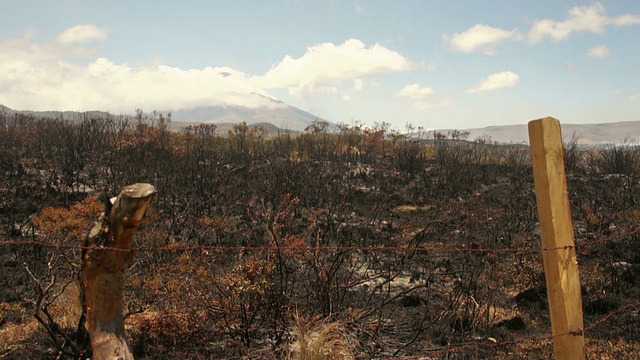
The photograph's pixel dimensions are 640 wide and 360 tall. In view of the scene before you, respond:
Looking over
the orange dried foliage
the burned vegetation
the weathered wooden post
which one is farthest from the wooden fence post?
the orange dried foliage

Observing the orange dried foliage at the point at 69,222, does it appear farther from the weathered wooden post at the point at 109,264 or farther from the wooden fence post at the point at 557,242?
the wooden fence post at the point at 557,242

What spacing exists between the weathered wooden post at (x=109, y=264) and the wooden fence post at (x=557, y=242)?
208 cm

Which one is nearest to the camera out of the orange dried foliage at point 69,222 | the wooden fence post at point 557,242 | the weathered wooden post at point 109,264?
the wooden fence post at point 557,242

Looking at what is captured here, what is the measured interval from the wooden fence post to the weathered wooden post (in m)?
2.08

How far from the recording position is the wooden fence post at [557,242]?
85.0 inches

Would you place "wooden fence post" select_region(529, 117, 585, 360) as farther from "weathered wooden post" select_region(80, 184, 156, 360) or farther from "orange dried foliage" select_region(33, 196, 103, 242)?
"orange dried foliage" select_region(33, 196, 103, 242)

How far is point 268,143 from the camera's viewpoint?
879 inches

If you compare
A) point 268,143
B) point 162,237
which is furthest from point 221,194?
point 268,143

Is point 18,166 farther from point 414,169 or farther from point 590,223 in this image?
point 590,223

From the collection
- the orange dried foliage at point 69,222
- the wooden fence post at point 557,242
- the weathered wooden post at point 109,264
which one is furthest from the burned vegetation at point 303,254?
the wooden fence post at point 557,242

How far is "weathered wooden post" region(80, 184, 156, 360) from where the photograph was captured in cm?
229

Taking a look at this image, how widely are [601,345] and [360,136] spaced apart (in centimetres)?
1964

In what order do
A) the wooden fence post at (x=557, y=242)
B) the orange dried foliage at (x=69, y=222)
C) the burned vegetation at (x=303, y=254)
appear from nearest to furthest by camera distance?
the wooden fence post at (x=557, y=242), the burned vegetation at (x=303, y=254), the orange dried foliage at (x=69, y=222)

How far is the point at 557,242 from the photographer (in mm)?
2146
